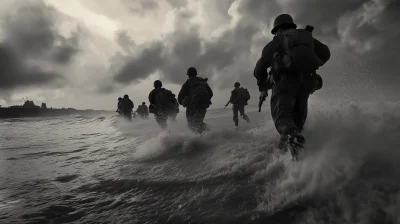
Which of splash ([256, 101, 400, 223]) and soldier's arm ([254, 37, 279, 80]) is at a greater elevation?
soldier's arm ([254, 37, 279, 80])

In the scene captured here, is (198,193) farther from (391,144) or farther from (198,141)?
(198,141)

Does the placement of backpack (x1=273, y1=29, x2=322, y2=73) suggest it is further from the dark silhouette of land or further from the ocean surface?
the dark silhouette of land

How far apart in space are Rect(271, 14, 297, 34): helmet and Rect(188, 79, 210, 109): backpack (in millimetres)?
3640

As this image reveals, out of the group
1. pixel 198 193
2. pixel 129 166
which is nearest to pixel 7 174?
pixel 129 166

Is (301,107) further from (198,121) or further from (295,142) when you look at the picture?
(198,121)

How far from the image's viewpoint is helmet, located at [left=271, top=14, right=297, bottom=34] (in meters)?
3.34

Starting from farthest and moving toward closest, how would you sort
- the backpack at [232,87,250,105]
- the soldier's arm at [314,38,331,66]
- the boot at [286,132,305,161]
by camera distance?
the backpack at [232,87,250,105] < the soldier's arm at [314,38,331,66] < the boot at [286,132,305,161]

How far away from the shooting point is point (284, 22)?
3344mm

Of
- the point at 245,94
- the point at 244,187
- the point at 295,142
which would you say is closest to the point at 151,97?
the point at 245,94

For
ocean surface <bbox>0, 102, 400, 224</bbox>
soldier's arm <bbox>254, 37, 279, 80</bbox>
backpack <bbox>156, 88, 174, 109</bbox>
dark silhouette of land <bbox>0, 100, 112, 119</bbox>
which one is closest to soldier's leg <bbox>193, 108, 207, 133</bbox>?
ocean surface <bbox>0, 102, 400, 224</bbox>

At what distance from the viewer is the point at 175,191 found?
302cm

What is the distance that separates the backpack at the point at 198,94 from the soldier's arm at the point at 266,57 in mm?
3509

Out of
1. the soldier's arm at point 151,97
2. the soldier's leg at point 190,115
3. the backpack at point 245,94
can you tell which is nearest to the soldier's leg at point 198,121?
the soldier's leg at point 190,115

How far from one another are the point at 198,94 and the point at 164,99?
97.9 inches
